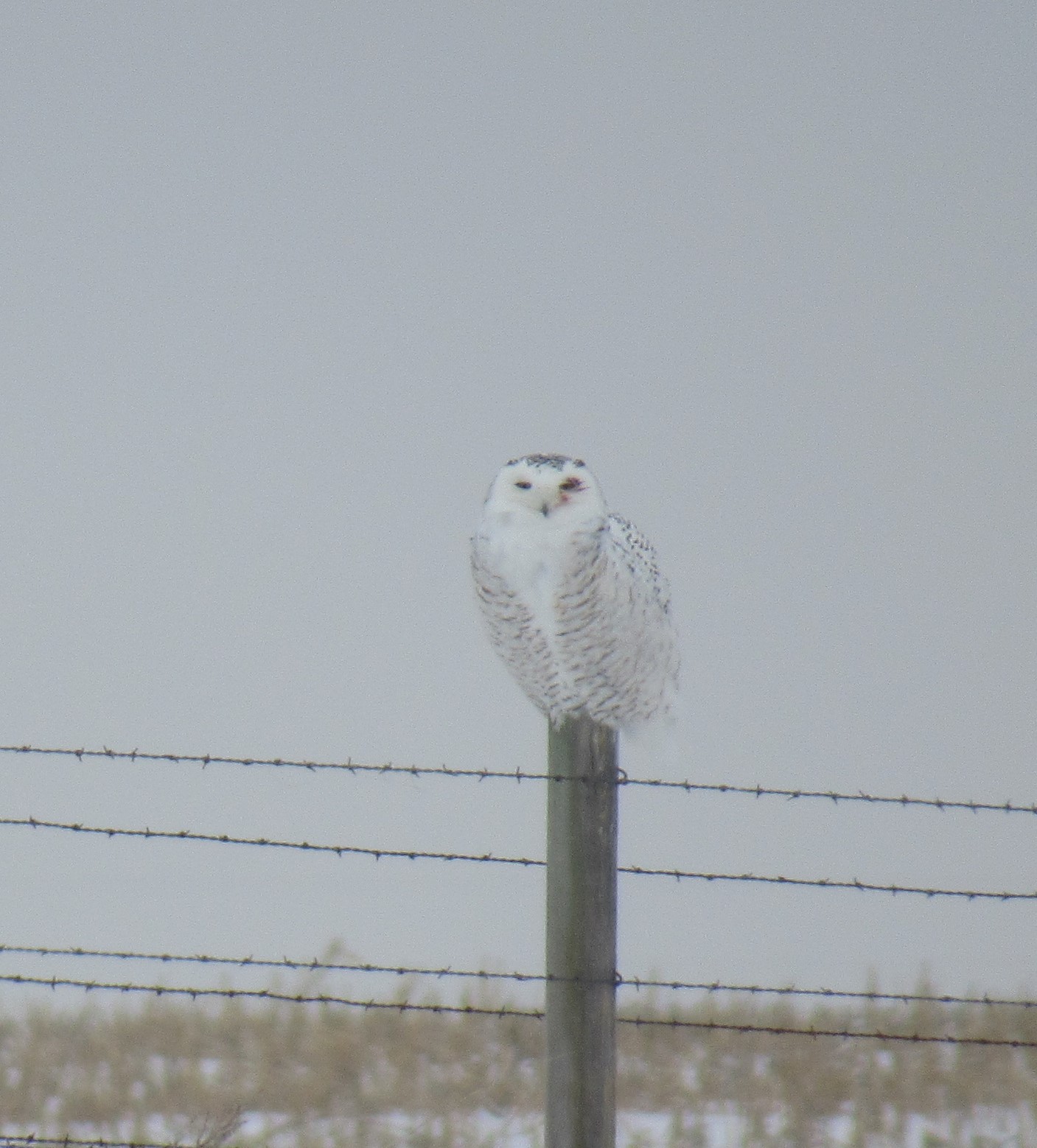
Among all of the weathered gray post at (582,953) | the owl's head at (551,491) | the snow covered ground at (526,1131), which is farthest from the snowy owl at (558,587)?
the snow covered ground at (526,1131)

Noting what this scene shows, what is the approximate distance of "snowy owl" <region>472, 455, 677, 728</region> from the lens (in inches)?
148

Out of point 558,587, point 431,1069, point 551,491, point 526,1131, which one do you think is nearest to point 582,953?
point 558,587

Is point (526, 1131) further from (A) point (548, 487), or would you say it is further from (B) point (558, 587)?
(A) point (548, 487)

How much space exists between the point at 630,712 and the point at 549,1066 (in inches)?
42.5

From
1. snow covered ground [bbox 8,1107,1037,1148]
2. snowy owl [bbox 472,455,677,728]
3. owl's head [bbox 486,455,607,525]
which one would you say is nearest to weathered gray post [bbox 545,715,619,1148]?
snowy owl [bbox 472,455,677,728]

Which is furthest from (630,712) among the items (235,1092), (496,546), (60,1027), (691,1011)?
(60,1027)

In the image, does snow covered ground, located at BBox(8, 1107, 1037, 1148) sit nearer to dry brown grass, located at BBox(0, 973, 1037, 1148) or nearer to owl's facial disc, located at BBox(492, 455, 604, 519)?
dry brown grass, located at BBox(0, 973, 1037, 1148)

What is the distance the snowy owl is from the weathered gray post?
1.52ft

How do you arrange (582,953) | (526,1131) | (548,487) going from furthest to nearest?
(526,1131) → (548,487) → (582,953)

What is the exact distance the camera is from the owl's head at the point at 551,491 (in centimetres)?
376

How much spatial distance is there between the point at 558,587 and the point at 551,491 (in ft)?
0.75

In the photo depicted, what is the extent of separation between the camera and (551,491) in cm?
376

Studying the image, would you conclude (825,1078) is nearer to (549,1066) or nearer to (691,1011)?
(691,1011)

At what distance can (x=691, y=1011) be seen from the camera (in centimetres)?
717
